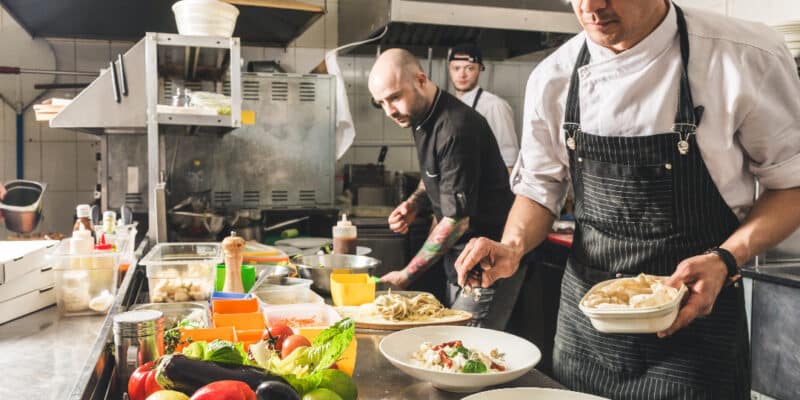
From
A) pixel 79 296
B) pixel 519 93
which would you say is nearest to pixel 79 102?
pixel 79 296

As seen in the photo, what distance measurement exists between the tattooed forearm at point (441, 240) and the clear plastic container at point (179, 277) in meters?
1.09

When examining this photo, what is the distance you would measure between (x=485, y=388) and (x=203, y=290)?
1.08 m

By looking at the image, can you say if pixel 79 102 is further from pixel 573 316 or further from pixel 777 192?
pixel 777 192

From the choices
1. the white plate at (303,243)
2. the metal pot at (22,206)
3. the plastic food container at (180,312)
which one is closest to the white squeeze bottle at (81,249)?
the plastic food container at (180,312)

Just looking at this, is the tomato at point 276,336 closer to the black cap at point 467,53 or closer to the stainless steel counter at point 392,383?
the stainless steel counter at point 392,383

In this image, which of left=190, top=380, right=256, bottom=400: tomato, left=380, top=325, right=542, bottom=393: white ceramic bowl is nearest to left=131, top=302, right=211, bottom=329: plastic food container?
left=380, top=325, right=542, bottom=393: white ceramic bowl

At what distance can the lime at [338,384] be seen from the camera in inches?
49.6

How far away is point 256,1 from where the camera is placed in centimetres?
496

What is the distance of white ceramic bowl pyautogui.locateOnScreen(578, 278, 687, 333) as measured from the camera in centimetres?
146

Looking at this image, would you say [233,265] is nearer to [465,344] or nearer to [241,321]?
[241,321]

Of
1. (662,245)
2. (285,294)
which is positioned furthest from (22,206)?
(662,245)

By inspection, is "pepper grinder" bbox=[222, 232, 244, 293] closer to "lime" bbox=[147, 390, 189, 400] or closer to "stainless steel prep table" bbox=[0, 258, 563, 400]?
"stainless steel prep table" bbox=[0, 258, 563, 400]

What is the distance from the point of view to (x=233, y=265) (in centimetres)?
231

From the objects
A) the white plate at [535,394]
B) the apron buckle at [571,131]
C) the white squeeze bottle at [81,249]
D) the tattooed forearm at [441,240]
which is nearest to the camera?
the white plate at [535,394]
